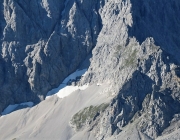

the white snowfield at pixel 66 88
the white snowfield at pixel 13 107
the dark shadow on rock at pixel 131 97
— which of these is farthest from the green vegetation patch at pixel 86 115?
the white snowfield at pixel 13 107

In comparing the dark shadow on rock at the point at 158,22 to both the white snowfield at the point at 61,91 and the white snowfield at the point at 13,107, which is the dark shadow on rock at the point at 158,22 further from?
the white snowfield at the point at 13,107

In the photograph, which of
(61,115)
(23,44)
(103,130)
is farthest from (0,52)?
(103,130)

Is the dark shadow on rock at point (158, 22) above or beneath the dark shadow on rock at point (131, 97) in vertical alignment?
above

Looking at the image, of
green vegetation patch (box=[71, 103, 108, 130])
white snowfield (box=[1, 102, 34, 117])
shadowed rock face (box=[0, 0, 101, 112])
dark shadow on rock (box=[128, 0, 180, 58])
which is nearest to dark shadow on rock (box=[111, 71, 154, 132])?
green vegetation patch (box=[71, 103, 108, 130])

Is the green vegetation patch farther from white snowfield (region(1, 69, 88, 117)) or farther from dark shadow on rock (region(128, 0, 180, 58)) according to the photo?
dark shadow on rock (region(128, 0, 180, 58))

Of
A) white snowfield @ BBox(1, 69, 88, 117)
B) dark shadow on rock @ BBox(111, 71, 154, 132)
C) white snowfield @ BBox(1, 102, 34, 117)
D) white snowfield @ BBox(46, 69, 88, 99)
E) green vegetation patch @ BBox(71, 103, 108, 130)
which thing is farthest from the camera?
white snowfield @ BBox(1, 102, 34, 117)

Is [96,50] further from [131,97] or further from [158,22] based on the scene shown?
[131,97]

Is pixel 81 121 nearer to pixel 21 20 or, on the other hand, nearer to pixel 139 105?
pixel 139 105
